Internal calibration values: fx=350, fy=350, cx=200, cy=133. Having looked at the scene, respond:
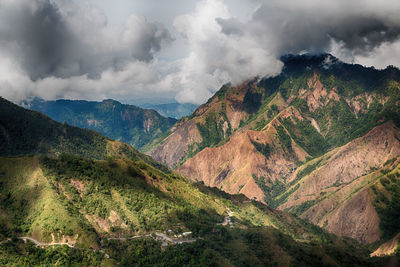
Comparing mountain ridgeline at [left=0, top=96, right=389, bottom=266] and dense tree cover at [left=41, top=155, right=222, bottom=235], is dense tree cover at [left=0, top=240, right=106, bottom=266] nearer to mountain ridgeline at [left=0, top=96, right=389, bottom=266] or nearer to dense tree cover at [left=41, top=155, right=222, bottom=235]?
mountain ridgeline at [left=0, top=96, right=389, bottom=266]

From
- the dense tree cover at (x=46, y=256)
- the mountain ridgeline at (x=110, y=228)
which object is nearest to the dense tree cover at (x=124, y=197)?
the mountain ridgeline at (x=110, y=228)

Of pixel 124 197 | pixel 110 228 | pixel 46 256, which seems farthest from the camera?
pixel 124 197

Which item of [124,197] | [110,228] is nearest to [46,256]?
[110,228]

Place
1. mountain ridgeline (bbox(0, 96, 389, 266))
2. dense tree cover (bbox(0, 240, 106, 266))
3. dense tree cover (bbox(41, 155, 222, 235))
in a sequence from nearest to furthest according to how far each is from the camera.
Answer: dense tree cover (bbox(0, 240, 106, 266)), mountain ridgeline (bbox(0, 96, 389, 266)), dense tree cover (bbox(41, 155, 222, 235))

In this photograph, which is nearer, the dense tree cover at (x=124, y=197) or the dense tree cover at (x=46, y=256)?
the dense tree cover at (x=46, y=256)

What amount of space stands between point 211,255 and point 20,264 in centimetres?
5789

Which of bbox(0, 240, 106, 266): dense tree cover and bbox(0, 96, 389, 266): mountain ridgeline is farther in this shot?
bbox(0, 96, 389, 266): mountain ridgeline

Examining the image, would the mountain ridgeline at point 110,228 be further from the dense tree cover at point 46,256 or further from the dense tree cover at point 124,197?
the dense tree cover at point 124,197

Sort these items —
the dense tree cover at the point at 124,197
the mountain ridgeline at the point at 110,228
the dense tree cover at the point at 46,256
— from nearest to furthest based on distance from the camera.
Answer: the dense tree cover at the point at 46,256
the mountain ridgeline at the point at 110,228
the dense tree cover at the point at 124,197

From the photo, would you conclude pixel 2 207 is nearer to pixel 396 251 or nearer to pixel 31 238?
pixel 31 238

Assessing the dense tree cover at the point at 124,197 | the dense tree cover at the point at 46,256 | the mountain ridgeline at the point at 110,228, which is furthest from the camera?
the dense tree cover at the point at 124,197

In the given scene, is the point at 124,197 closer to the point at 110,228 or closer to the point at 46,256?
the point at 110,228

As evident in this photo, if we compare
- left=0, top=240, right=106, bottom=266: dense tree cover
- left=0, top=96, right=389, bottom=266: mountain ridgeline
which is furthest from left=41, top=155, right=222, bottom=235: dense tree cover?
left=0, top=240, right=106, bottom=266: dense tree cover

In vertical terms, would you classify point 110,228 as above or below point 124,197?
below
